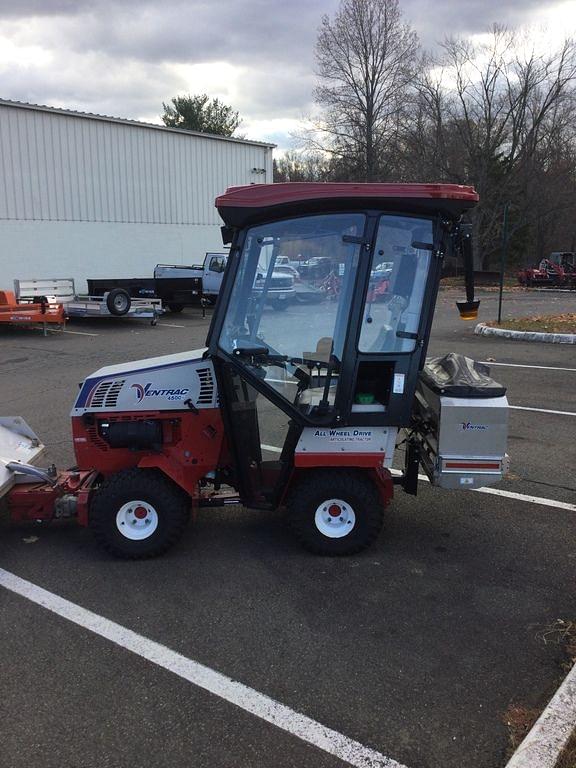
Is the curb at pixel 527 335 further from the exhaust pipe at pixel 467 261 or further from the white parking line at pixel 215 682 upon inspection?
the white parking line at pixel 215 682

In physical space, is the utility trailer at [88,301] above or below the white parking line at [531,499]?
above

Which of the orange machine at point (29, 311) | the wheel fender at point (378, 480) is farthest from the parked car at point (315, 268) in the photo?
the orange machine at point (29, 311)

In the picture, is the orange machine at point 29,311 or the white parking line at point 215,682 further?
the orange machine at point 29,311

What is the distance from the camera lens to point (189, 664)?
121 inches

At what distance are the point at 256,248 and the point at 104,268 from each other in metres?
21.3

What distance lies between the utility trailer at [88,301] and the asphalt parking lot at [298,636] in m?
13.4

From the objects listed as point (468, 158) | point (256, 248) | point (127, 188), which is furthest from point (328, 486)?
point (468, 158)

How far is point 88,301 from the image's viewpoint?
1781 cm

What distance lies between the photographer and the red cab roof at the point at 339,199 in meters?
3.52

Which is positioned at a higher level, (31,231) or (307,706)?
(31,231)

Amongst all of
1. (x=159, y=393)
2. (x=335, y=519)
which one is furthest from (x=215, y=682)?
(x=159, y=393)

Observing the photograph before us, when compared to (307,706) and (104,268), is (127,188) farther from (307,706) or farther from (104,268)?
(307,706)

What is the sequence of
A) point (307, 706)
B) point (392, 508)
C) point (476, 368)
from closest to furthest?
1. point (307, 706)
2. point (476, 368)
3. point (392, 508)

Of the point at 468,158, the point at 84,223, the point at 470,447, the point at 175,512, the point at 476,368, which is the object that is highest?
the point at 468,158
